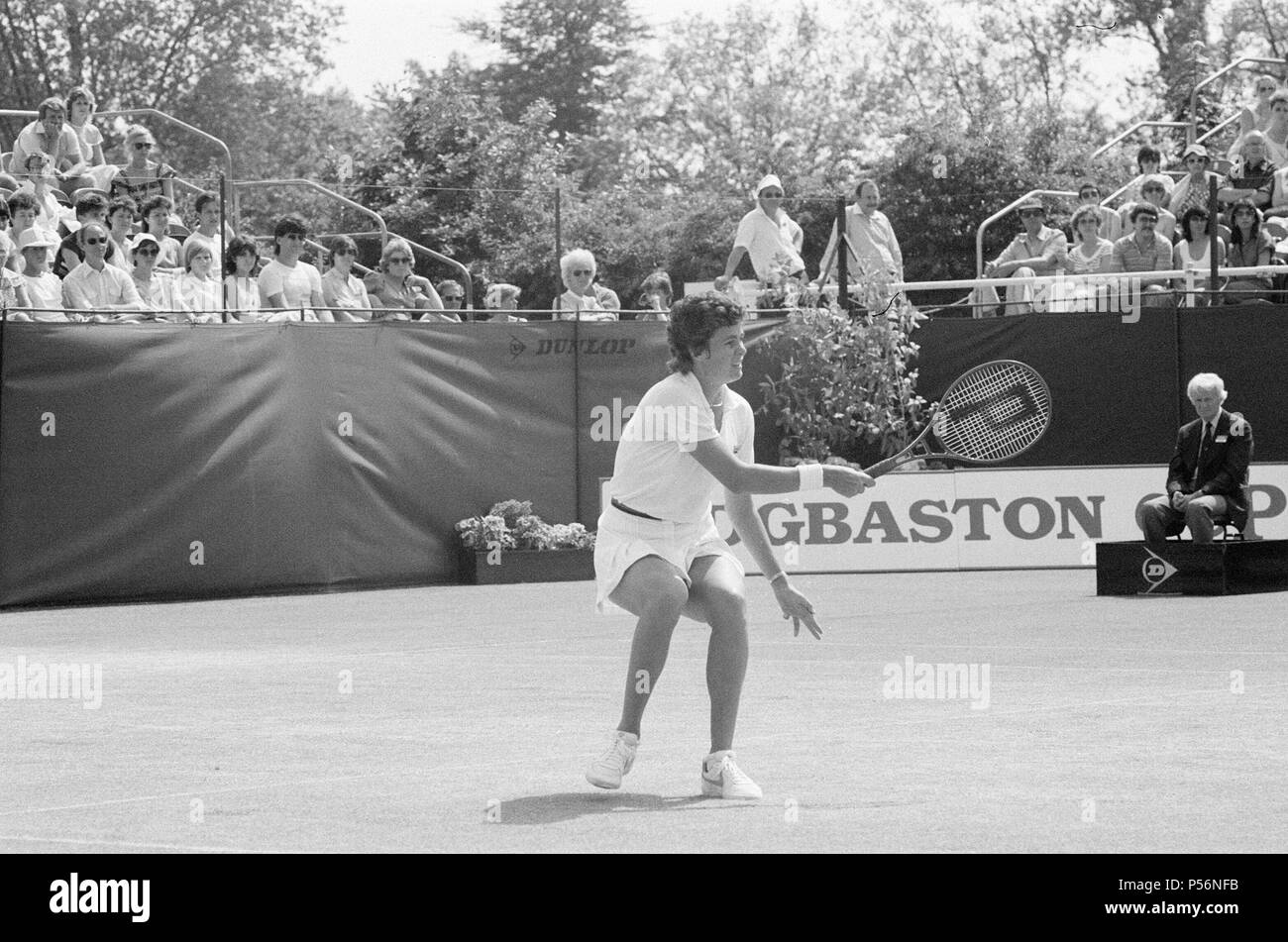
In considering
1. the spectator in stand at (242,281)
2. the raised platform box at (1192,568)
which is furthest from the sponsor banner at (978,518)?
the spectator in stand at (242,281)

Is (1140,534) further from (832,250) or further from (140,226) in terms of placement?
(140,226)

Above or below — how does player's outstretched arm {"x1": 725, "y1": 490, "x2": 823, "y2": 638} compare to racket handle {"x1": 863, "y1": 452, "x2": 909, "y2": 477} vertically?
below

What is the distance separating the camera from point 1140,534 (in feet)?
66.9

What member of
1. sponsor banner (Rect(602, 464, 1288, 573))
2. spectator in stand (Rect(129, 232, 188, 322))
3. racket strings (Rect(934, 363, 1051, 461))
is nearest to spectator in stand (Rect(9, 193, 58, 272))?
spectator in stand (Rect(129, 232, 188, 322))

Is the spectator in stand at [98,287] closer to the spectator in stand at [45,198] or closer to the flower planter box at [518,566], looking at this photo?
the spectator in stand at [45,198]

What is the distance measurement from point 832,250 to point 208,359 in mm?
6648

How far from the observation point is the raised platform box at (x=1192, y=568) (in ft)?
55.9

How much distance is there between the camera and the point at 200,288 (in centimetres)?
1948

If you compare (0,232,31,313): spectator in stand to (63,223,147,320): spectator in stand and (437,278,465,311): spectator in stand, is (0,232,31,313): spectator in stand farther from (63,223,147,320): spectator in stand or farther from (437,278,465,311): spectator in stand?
(437,278,465,311): spectator in stand

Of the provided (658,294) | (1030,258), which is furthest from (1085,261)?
(658,294)

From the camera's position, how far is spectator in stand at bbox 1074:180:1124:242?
22.4 m

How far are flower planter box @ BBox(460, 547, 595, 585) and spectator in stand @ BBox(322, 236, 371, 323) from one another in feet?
8.38

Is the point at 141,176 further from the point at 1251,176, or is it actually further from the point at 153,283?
the point at 1251,176
